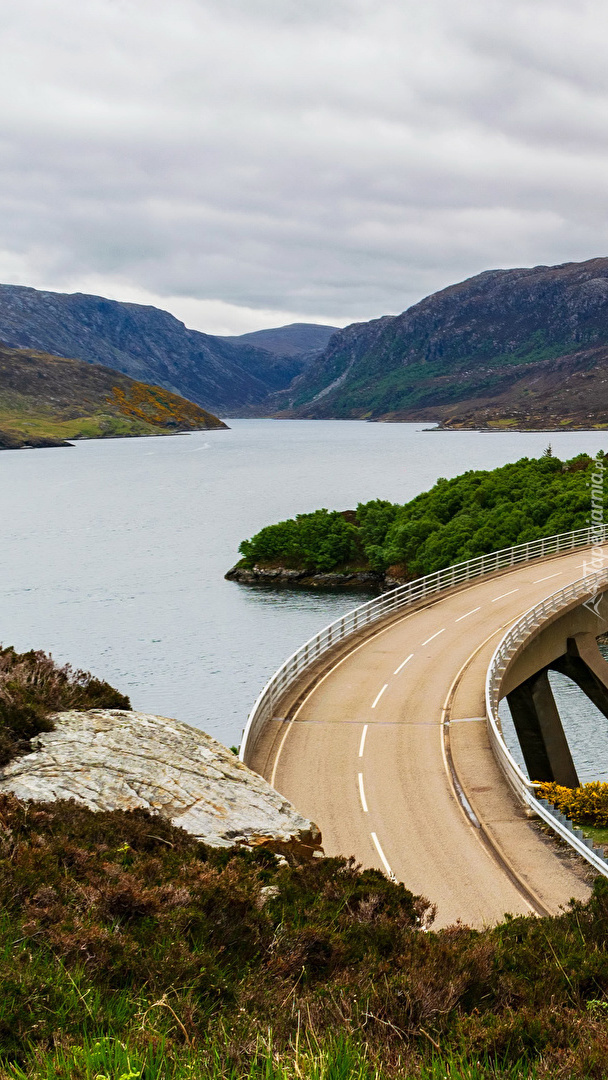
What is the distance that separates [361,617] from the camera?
38.0 m

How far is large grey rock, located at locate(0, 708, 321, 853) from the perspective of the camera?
1271 centimetres

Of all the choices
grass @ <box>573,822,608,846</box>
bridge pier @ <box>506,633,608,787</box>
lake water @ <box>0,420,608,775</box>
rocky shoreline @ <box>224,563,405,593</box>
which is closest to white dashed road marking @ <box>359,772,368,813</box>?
grass @ <box>573,822,608,846</box>

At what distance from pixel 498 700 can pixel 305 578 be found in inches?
2403

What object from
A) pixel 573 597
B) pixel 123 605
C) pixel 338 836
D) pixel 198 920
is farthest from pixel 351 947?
pixel 123 605

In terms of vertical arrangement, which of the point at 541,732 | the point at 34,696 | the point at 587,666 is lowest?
the point at 541,732

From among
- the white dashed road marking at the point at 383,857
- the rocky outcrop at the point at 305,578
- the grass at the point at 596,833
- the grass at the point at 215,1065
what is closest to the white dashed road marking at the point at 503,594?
the grass at the point at 596,833

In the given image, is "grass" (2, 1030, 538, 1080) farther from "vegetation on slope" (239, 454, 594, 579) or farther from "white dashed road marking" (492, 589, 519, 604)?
"vegetation on slope" (239, 454, 594, 579)

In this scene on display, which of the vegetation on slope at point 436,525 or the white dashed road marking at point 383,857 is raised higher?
the vegetation on slope at point 436,525

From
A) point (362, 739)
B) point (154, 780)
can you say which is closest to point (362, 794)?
point (362, 739)

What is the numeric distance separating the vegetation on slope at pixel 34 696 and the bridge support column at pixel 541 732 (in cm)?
2513

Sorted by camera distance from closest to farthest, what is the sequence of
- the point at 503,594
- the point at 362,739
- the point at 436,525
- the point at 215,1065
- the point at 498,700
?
the point at 215,1065 → the point at 362,739 → the point at 498,700 → the point at 503,594 → the point at 436,525

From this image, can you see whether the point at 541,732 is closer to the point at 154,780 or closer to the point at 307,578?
the point at 154,780

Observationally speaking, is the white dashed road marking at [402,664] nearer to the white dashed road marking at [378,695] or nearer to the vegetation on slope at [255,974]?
the white dashed road marking at [378,695]

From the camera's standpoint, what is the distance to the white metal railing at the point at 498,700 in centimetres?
1666
